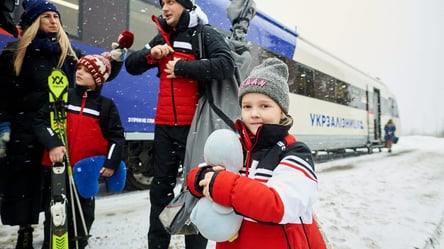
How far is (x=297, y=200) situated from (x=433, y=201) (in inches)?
170

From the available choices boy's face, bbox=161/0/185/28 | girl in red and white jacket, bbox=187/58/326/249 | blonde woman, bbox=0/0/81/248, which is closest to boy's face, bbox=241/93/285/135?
girl in red and white jacket, bbox=187/58/326/249

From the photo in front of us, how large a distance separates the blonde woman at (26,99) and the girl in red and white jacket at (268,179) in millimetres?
1513

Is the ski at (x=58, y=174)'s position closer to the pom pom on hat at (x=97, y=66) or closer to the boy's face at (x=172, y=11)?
the pom pom on hat at (x=97, y=66)

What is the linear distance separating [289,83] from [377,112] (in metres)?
8.94

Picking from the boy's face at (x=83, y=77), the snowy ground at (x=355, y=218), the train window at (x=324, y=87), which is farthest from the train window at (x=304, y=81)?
the boy's face at (x=83, y=77)

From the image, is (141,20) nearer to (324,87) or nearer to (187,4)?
(187,4)

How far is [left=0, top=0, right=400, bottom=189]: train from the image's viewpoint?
368 cm

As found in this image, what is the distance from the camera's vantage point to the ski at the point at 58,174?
5.70ft

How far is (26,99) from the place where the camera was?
2057 millimetres

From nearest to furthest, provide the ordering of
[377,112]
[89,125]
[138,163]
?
[89,125] < [138,163] < [377,112]

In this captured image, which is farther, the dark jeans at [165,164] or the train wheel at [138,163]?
the train wheel at [138,163]

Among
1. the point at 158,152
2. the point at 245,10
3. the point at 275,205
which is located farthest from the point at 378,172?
the point at 275,205

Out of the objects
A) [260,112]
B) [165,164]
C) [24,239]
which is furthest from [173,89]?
[24,239]

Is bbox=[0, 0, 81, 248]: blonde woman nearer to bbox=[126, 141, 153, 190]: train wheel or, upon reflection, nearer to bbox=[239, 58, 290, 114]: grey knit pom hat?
bbox=[239, 58, 290, 114]: grey knit pom hat
